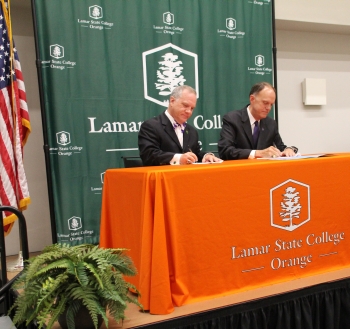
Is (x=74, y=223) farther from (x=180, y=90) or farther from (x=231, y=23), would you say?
(x=231, y=23)

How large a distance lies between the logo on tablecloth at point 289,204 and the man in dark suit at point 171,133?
2.60ft

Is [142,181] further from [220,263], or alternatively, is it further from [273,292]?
[273,292]

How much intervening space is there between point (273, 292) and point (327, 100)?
3.75 m

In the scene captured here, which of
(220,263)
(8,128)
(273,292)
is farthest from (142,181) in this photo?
(8,128)

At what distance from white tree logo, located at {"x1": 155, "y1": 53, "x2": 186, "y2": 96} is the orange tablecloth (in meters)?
1.70

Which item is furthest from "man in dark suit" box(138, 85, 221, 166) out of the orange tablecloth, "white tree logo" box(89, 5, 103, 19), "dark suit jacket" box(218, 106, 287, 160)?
"white tree logo" box(89, 5, 103, 19)

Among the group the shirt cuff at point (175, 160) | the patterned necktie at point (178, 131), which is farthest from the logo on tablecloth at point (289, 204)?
the patterned necktie at point (178, 131)

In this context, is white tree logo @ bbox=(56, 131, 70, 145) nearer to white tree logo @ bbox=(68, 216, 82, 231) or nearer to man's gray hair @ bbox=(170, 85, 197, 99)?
white tree logo @ bbox=(68, 216, 82, 231)

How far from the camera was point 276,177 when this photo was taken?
1901 millimetres

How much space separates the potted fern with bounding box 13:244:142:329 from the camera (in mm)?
1424

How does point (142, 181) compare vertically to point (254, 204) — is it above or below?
above

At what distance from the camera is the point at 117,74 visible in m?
3.41

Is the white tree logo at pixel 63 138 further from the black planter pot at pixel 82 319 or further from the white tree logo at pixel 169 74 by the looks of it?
the black planter pot at pixel 82 319

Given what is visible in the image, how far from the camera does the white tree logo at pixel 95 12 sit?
3291 millimetres
